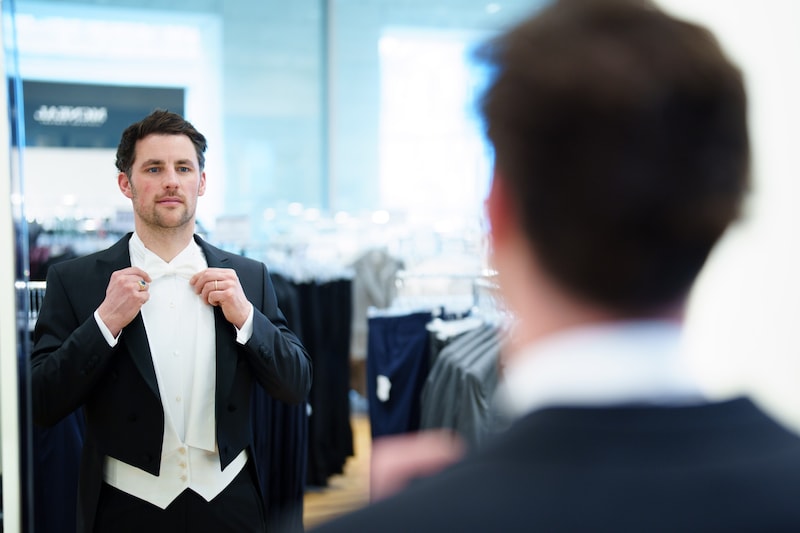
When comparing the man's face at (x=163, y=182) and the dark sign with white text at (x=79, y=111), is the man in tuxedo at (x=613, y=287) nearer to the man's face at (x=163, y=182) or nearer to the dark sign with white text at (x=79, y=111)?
the man's face at (x=163, y=182)

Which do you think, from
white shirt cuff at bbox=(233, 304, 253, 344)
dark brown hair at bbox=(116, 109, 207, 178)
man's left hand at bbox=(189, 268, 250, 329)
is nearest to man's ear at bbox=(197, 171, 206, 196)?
dark brown hair at bbox=(116, 109, 207, 178)

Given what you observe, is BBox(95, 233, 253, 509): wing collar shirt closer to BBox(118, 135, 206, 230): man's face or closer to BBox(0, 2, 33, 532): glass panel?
BBox(118, 135, 206, 230): man's face

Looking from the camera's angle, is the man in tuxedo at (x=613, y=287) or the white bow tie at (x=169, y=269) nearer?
the man in tuxedo at (x=613, y=287)

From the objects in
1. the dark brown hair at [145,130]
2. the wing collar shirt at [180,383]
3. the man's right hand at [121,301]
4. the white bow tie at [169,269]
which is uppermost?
the dark brown hair at [145,130]

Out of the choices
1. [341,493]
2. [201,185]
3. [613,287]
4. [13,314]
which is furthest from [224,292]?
[341,493]

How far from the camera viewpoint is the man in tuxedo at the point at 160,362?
157 cm

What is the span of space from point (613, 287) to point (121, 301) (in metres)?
1.27

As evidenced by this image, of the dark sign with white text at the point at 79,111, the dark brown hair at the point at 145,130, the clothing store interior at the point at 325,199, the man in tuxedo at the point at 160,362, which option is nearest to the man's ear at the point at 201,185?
the man in tuxedo at the point at 160,362

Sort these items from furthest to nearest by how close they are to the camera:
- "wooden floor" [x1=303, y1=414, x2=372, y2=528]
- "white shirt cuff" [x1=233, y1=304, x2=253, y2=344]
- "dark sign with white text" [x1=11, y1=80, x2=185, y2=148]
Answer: "dark sign with white text" [x1=11, y1=80, x2=185, y2=148] < "wooden floor" [x1=303, y1=414, x2=372, y2=528] < "white shirt cuff" [x1=233, y1=304, x2=253, y2=344]

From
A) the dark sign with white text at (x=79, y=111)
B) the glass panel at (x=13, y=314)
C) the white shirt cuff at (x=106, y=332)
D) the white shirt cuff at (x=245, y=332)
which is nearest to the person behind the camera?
the glass panel at (x=13, y=314)

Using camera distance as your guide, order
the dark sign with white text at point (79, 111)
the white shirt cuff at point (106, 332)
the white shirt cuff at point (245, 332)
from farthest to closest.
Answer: the dark sign with white text at point (79, 111) < the white shirt cuff at point (245, 332) < the white shirt cuff at point (106, 332)

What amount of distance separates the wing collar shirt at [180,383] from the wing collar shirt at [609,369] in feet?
3.99

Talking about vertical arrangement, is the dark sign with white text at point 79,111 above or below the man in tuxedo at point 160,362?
above

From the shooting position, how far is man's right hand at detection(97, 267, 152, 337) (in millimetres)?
1550
